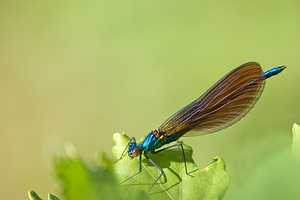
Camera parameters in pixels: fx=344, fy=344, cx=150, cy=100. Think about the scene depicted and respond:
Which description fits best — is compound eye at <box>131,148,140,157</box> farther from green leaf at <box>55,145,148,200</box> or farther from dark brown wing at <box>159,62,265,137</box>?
green leaf at <box>55,145,148,200</box>

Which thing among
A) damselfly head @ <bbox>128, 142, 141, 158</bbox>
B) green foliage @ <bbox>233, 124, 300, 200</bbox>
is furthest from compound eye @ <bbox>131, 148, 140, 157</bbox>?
green foliage @ <bbox>233, 124, 300, 200</bbox>

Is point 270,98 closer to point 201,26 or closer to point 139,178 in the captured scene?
point 201,26

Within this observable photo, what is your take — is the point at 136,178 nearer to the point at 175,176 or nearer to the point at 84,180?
the point at 175,176

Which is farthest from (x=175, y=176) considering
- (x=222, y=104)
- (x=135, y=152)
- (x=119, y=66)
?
(x=119, y=66)

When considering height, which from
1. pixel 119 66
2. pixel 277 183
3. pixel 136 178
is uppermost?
pixel 119 66

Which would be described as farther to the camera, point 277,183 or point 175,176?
point 175,176

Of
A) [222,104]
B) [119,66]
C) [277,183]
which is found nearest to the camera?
[277,183]

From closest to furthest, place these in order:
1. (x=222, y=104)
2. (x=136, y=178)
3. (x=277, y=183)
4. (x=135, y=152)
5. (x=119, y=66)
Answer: (x=277, y=183), (x=136, y=178), (x=135, y=152), (x=222, y=104), (x=119, y=66)

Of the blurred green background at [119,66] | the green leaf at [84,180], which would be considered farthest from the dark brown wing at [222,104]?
the blurred green background at [119,66]
